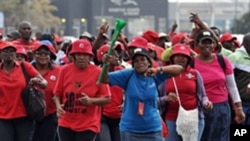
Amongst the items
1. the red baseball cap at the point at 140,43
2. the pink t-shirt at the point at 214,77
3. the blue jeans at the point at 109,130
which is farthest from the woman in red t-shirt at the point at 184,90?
the blue jeans at the point at 109,130

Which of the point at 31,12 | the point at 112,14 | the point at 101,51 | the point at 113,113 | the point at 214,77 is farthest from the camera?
the point at 31,12

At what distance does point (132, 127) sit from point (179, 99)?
1.21 metres

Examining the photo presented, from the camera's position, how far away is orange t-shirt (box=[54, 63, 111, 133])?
9508mm

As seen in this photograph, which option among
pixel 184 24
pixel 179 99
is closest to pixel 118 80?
pixel 179 99

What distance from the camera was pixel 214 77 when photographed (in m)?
10.4

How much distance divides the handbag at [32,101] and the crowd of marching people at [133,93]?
0.05 m

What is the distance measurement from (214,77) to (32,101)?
7.04 ft

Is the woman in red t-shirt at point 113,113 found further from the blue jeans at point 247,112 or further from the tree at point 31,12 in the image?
the tree at point 31,12

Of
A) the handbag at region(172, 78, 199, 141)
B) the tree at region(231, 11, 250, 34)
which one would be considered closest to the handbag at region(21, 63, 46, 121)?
the handbag at region(172, 78, 199, 141)

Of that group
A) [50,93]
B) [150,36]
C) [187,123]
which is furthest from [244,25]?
[187,123]

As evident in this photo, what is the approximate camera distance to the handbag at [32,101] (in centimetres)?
1012

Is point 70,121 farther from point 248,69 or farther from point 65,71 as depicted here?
point 248,69

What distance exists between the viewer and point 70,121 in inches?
376

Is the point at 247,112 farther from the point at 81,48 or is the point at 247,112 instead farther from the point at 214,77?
the point at 81,48
